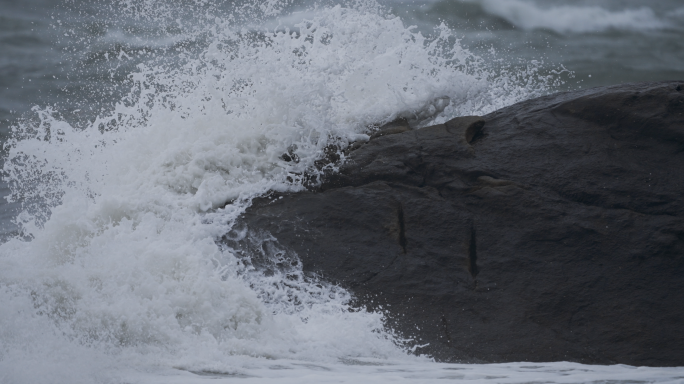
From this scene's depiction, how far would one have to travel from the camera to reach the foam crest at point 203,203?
2.92m

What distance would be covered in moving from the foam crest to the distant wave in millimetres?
5084

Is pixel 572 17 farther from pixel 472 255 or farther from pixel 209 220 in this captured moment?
pixel 209 220

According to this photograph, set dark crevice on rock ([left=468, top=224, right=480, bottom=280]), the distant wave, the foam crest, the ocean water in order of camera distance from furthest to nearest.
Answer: the distant wave → dark crevice on rock ([left=468, top=224, right=480, bottom=280]) → the foam crest → the ocean water

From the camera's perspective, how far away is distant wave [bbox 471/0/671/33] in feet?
33.1

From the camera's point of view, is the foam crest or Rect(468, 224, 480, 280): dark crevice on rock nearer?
the foam crest

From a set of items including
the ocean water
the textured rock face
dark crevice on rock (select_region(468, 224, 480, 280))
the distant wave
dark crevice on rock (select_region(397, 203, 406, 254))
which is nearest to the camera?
the ocean water

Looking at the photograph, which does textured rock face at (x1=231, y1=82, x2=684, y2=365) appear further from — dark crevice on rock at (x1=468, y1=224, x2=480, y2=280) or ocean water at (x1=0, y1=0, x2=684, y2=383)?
ocean water at (x1=0, y1=0, x2=684, y2=383)

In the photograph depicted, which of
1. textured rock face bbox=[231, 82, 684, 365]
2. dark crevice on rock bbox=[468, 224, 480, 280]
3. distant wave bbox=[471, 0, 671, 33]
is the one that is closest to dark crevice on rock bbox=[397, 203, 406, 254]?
textured rock face bbox=[231, 82, 684, 365]

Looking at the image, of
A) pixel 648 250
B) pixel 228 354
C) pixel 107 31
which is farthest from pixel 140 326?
pixel 107 31

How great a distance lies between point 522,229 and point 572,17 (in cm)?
800

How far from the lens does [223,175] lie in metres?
4.04

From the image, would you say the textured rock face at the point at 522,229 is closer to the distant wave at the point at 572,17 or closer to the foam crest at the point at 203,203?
the foam crest at the point at 203,203

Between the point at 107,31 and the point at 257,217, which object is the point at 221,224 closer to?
the point at 257,217

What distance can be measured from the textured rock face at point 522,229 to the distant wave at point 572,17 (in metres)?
6.56
